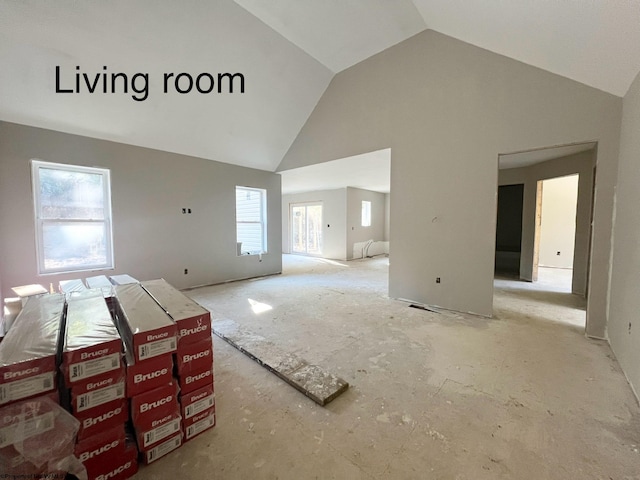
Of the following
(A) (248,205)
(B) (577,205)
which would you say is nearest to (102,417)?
(A) (248,205)

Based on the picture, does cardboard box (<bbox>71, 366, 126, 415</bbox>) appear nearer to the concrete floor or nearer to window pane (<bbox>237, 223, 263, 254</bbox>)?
the concrete floor

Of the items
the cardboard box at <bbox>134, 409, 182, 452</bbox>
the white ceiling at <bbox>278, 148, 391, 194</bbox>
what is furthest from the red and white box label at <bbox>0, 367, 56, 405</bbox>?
the white ceiling at <bbox>278, 148, 391, 194</bbox>

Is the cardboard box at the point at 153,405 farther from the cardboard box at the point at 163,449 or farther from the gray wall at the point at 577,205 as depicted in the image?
the gray wall at the point at 577,205

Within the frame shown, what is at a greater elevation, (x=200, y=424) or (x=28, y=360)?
(x=28, y=360)

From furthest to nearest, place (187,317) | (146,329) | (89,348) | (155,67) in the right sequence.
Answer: (155,67) → (187,317) → (146,329) → (89,348)

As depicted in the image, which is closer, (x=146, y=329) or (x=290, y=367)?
(x=146, y=329)

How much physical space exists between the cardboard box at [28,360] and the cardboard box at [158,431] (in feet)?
1.60

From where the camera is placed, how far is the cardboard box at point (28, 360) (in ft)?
3.15

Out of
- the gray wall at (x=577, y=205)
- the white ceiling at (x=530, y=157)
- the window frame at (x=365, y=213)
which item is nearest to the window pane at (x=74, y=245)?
the white ceiling at (x=530, y=157)

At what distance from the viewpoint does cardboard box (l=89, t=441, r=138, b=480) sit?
1.17 meters

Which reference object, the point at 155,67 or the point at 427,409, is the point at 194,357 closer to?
the point at 427,409

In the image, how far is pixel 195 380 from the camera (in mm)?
1490

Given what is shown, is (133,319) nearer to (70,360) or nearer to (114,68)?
(70,360)

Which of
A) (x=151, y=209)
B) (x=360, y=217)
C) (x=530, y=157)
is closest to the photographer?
(x=151, y=209)
